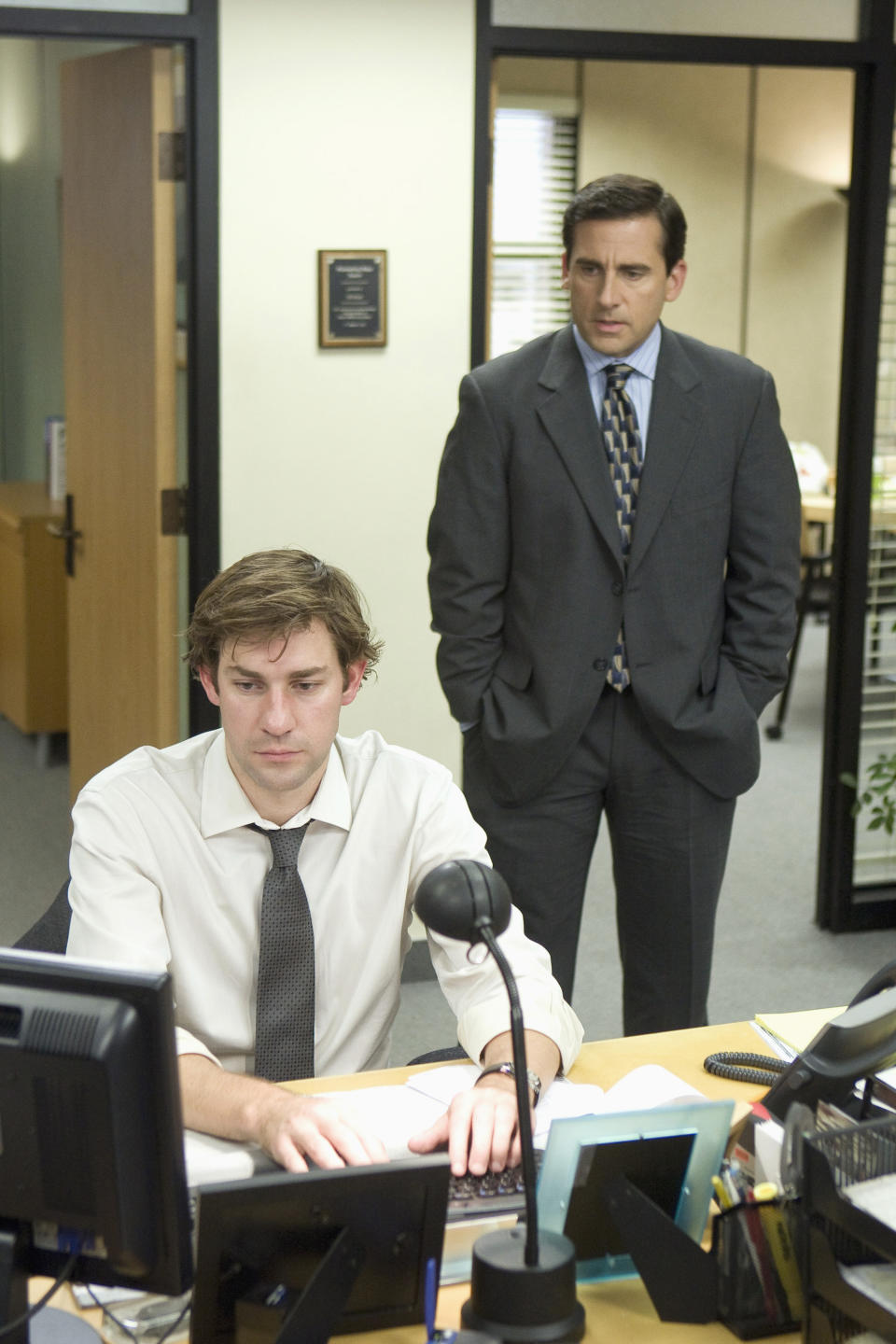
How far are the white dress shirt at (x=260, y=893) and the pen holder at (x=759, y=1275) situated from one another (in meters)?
0.44

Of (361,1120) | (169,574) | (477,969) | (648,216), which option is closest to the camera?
(361,1120)

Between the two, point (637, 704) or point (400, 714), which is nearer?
point (637, 704)

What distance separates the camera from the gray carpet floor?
11.6 feet

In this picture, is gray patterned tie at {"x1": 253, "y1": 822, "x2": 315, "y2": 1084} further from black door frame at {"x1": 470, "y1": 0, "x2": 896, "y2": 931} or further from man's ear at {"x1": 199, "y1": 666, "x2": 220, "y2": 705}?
black door frame at {"x1": 470, "y1": 0, "x2": 896, "y2": 931}

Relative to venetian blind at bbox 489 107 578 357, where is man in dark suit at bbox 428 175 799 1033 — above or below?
A: below

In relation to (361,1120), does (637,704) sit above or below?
above

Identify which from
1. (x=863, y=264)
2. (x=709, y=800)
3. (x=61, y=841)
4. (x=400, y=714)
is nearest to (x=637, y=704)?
(x=709, y=800)

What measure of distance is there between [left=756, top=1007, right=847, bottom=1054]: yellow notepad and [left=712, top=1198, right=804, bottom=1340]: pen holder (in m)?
0.51

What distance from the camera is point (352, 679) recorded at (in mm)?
1885

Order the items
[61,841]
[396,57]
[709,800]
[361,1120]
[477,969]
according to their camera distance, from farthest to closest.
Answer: [61,841], [396,57], [709,800], [477,969], [361,1120]

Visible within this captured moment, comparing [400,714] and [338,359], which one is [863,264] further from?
[400,714]

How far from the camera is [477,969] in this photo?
1.81 metres

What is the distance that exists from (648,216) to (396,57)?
3.52 feet

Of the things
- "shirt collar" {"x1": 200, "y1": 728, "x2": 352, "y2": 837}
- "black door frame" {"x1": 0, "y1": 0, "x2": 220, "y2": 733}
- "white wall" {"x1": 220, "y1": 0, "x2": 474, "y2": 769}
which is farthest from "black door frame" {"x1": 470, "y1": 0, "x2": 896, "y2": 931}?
"shirt collar" {"x1": 200, "y1": 728, "x2": 352, "y2": 837}
